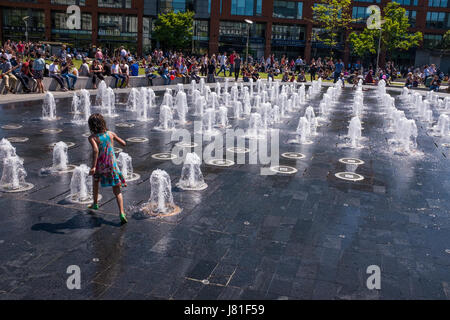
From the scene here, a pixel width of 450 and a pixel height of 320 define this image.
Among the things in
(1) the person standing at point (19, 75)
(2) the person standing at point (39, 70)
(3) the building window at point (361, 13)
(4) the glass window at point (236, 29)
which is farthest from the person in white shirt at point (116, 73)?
(3) the building window at point (361, 13)

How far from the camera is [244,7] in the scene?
6531cm

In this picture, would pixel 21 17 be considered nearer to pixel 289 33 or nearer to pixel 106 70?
pixel 289 33

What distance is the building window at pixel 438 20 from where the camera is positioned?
6712cm

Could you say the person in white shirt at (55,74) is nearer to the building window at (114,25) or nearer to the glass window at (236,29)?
the glass window at (236,29)

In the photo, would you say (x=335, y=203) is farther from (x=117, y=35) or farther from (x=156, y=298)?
Result: (x=117, y=35)

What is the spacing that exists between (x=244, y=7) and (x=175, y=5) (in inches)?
402

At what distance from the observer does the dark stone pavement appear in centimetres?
470

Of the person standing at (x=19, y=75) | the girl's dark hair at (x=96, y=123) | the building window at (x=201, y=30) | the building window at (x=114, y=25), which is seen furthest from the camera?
the building window at (x=114, y=25)

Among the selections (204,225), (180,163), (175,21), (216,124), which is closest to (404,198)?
(204,225)

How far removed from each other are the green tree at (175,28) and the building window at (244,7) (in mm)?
6308

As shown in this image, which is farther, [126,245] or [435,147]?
[435,147]

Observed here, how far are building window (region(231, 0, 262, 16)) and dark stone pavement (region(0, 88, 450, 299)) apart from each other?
59.3 m

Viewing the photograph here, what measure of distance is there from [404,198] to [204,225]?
3.66 meters

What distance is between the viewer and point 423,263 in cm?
538
